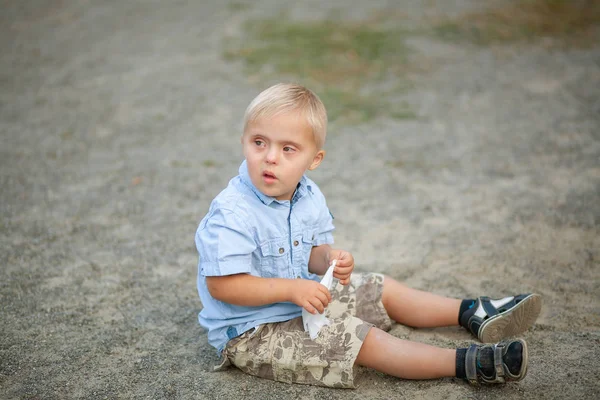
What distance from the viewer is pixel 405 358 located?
7.25ft

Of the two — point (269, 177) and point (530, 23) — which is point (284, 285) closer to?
point (269, 177)

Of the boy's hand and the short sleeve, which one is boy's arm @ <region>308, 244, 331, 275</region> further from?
the short sleeve

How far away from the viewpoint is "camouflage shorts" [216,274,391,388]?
220 centimetres

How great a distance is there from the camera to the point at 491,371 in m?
2.14

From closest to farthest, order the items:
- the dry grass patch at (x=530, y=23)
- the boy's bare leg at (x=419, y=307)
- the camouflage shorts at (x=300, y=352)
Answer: the camouflage shorts at (x=300, y=352) < the boy's bare leg at (x=419, y=307) < the dry grass patch at (x=530, y=23)

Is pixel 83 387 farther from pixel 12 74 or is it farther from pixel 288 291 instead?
pixel 12 74

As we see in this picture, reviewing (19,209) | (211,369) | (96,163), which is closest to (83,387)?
(211,369)

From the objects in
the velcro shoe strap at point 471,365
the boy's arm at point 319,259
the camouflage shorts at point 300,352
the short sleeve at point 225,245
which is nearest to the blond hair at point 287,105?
the short sleeve at point 225,245

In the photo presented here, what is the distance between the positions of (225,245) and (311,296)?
35 cm

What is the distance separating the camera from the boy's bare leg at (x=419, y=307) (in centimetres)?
258

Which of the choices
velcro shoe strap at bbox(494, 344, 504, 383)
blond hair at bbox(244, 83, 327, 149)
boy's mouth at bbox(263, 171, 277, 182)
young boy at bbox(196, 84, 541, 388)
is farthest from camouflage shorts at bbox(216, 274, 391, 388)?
blond hair at bbox(244, 83, 327, 149)

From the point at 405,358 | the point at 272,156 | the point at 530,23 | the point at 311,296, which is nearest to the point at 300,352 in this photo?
the point at 311,296

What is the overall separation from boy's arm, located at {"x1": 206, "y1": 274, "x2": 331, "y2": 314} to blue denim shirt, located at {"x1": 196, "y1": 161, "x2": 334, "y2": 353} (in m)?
0.05

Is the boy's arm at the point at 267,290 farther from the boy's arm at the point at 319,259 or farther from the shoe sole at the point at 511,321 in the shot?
the shoe sole at the point at 511,321
